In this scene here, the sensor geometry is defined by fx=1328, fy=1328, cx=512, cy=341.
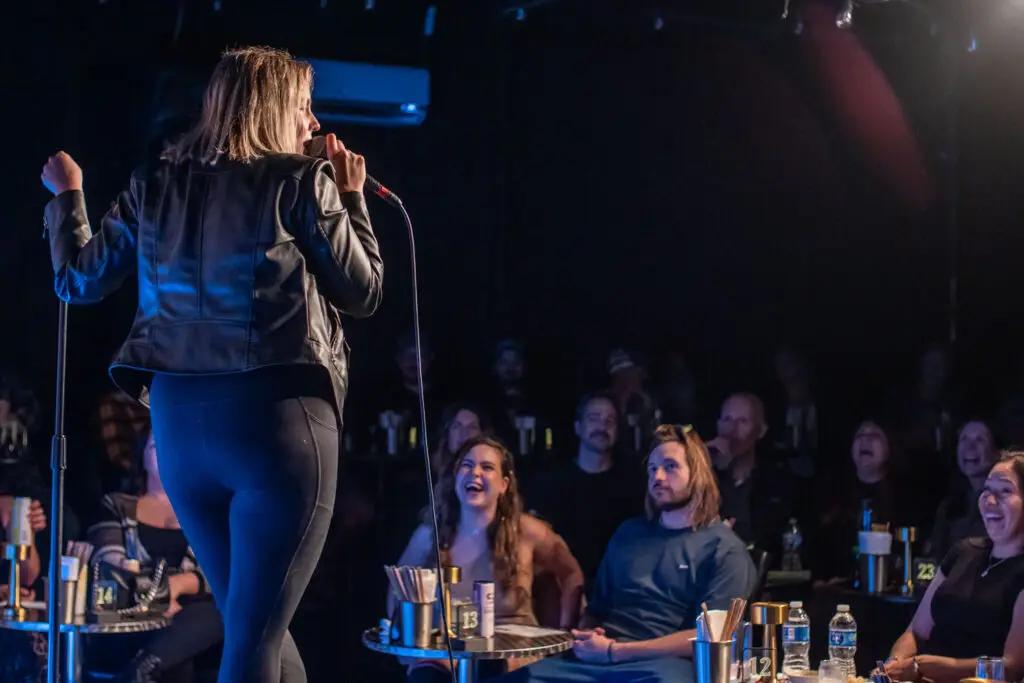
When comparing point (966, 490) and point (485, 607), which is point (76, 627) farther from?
point (966, 490)

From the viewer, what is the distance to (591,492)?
18.2 feet

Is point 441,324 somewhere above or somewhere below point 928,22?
below

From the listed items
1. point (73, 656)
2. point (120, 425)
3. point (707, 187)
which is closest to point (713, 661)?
point (73, 656)

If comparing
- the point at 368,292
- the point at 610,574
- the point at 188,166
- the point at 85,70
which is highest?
the point at 85,70

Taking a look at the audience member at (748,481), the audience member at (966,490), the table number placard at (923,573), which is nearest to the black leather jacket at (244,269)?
the table number placard at (923,573)

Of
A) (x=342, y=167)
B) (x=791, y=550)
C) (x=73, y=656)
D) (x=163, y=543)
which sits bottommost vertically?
(x=73, y=656)

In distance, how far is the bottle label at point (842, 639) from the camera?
364cm

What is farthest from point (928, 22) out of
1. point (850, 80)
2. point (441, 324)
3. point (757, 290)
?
point (441, 324)

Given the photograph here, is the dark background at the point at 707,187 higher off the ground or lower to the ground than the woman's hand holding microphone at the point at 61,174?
higher

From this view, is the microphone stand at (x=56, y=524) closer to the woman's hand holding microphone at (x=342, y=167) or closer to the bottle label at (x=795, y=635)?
the woman's hand holding microphone at (x=342, y=167)

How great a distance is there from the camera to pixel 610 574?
4.48 metres

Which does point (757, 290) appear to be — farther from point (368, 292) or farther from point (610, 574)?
point (368, 292)

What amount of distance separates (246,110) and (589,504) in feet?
12.3

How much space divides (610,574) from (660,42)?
4034 mm
